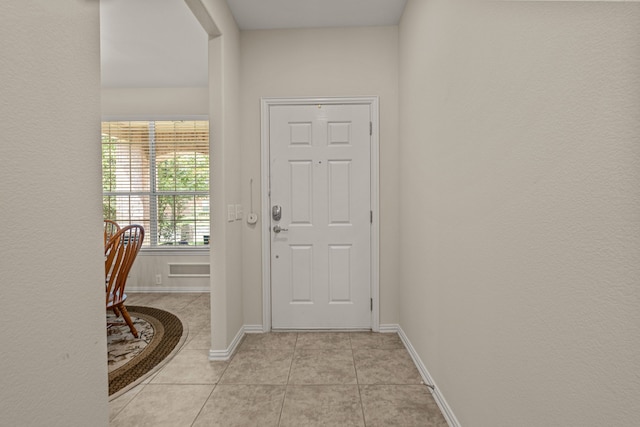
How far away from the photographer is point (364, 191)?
119 inches

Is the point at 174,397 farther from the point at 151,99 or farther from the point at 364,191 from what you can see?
the point at 151,99

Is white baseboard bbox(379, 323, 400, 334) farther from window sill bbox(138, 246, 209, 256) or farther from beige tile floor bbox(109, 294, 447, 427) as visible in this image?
window sill bbox(138, 246, 209, 256)

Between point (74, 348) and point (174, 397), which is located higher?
point (74, 348)

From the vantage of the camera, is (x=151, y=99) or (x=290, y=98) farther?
(x=151, y=99)

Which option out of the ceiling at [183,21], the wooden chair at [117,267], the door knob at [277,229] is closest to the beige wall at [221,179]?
the ceiling at [183,21]

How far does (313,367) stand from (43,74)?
7.21 feet

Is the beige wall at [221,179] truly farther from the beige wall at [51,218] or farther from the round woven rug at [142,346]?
the beige wall at [51,218]

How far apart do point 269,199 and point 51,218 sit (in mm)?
2123

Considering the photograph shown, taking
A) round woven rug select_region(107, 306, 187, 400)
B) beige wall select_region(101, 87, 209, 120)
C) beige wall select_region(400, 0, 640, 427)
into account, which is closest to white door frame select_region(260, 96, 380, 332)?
round woven rug select_region(107, 306, 187, 400)

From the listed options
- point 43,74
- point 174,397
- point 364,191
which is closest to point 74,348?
point 43,74

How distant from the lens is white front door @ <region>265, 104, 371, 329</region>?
300 cm

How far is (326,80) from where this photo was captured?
298 cm

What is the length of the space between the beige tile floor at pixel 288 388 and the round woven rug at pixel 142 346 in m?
0.09

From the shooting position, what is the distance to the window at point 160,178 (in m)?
4.51
